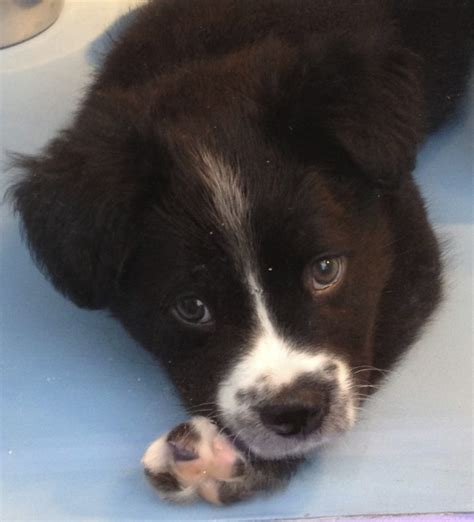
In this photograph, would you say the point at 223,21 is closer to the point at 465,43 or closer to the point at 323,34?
Result: the point at 323,34

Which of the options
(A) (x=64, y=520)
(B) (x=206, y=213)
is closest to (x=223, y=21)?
(B) (x=206, y=213)

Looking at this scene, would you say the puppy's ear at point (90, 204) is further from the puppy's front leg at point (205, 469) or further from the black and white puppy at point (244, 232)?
the puppy's front leg at point (205, 469)

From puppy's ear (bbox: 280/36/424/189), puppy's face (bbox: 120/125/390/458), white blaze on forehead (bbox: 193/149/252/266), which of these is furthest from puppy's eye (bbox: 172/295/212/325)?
puppy's ear (bbox: 280/36/424/189)

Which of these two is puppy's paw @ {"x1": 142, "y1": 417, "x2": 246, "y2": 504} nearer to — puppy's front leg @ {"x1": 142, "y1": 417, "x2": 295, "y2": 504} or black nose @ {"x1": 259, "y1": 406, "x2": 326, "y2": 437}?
puppy's front leg @ {"x1": 142, "y1": 417, "x2": 295, "y2": 504}

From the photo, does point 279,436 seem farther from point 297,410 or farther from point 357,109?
point 357,109

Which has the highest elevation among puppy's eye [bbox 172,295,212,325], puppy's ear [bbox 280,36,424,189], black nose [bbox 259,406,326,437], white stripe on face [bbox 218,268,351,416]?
puppy's ear [bbox 280,36,424,189]

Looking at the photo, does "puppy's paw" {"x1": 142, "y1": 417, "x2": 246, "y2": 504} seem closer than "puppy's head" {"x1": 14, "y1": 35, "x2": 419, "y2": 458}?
No

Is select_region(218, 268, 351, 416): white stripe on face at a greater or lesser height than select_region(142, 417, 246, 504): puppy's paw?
greater
